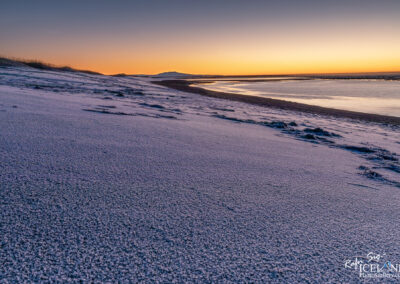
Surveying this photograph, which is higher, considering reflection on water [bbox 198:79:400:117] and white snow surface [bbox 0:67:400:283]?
reflection on water [bbox 198:79:400:117]

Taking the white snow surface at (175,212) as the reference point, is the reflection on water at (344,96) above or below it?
above

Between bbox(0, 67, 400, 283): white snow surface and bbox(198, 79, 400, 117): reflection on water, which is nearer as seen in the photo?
bbox(0, 67, 400, 283): white snow surface

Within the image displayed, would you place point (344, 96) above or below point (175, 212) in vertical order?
above

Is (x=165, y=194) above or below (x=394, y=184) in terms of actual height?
above

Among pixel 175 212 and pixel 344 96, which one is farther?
pixel 344 96

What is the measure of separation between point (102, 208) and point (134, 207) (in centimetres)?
13

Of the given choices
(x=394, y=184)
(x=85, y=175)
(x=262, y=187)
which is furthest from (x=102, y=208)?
(x=394, y=184)

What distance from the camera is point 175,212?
1.07m

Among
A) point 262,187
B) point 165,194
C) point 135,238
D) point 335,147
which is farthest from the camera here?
point 335,147

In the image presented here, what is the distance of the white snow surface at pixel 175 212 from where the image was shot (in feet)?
2.48

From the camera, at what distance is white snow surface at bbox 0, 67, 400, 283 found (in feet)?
2.48

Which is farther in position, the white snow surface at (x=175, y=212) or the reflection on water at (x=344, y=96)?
the reflection on water at (x=344, y=96)

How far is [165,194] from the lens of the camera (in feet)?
3.99

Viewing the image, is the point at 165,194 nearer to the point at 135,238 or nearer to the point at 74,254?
the point at 135,238
